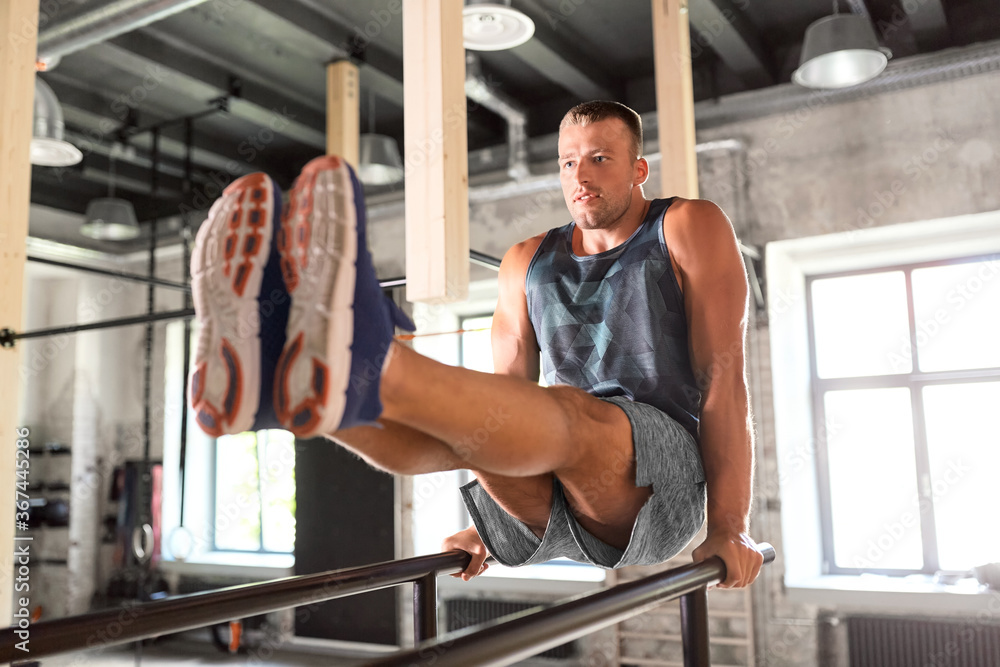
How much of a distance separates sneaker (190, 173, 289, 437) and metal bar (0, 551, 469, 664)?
0.31 m

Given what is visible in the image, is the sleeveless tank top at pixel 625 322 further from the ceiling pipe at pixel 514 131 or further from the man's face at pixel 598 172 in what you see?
the ceiling pipe at pixel 514 131

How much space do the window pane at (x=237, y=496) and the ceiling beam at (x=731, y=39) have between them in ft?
17.4

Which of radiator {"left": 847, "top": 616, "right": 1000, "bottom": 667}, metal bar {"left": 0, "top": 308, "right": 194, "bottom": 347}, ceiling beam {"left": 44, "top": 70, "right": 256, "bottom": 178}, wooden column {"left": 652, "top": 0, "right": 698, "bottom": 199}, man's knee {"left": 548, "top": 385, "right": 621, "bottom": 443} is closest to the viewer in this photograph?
man's knee {"left": 548, "top": 385, "right": 621, "bottom": 443}

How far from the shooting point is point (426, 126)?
2.07 metres

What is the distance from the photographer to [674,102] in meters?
3.46

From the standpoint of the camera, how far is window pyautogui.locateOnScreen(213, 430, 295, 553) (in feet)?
25.7

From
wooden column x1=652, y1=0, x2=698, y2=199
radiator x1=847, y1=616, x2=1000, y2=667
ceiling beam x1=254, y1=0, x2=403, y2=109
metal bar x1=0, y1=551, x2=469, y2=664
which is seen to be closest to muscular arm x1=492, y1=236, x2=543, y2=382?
metal bar x1=0, y1=551, x2=469, y2=664

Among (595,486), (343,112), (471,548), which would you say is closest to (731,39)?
(343,112)

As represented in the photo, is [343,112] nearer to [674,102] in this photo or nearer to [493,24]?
[493,24]

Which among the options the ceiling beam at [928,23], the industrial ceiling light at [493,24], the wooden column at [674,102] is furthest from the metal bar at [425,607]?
the ceiling beam at [928,23]

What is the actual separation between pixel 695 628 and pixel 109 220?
591cm

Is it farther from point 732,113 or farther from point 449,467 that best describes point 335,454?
point 449,467

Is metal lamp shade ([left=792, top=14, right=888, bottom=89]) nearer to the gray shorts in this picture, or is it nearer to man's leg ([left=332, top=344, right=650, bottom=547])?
the gray shorts

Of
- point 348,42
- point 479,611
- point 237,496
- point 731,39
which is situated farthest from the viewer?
point 237,496
